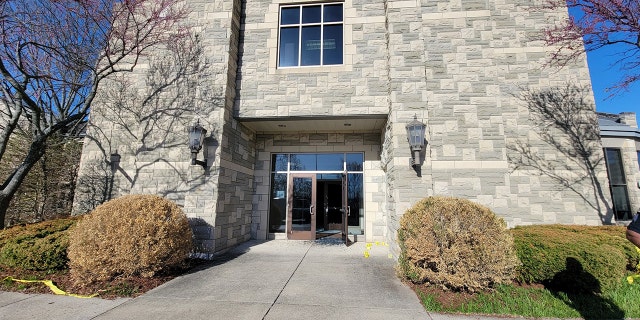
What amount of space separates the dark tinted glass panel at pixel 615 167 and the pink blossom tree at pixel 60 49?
516 inches

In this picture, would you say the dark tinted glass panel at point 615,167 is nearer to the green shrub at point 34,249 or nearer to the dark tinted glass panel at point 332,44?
the dark tinted glass panel at point 332,44

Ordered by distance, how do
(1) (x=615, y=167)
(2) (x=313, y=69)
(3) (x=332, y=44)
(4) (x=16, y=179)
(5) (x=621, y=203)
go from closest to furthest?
(4) (x=16, y=179), (5) (x=621, y=203), (2) (x=313, y=69), (1) (x=615, y=167), (3) (x=332, y=44)

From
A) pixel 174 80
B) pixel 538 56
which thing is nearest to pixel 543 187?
pixel 538 56

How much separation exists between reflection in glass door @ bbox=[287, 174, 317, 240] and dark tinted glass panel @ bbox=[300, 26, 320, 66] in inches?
148

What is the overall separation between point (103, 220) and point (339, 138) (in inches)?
259

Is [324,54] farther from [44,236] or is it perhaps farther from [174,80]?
[44,236]

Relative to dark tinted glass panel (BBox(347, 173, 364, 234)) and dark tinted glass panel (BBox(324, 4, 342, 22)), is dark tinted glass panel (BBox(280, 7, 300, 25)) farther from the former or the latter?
dark tinted glass panel (BBox(347, 173, 364, 234))

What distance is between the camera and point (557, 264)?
4.10 metres

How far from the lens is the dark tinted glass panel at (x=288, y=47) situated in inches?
306

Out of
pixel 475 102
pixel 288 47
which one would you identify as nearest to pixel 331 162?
pixel 288 47

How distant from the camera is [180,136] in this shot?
273 inches

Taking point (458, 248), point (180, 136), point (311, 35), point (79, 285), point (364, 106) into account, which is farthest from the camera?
point (311, 35)

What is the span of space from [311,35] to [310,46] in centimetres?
40

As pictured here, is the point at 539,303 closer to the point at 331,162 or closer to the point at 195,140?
the point at 331,162
